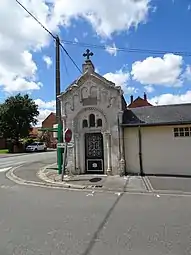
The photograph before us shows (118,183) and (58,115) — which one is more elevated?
(58,115)

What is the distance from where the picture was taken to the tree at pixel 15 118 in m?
49.5

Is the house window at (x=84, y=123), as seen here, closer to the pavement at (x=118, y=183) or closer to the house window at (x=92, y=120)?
the house window at (x=92, y=120)

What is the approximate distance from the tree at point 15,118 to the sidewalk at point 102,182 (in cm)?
3434

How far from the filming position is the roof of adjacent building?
52.5 feet

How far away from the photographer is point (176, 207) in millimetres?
9016

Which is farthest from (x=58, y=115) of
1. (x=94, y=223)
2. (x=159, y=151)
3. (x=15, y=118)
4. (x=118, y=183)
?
(x=15, y=118)

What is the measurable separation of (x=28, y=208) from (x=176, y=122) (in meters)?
9.51

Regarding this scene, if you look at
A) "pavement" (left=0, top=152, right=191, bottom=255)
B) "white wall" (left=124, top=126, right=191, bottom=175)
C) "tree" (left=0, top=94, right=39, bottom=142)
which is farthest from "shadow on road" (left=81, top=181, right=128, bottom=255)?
"tree" (left=0, top=94, right=39, bottom=142)

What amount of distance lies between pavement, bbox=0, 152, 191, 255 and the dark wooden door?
16.9 feet

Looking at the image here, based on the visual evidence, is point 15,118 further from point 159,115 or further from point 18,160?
point 159,115

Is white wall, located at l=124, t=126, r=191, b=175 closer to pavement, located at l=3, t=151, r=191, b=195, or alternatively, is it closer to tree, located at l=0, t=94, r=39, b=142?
pavement, located at l=3, t=151, r=191, b=195

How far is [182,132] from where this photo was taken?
→ 15.9m

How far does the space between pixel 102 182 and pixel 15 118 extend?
126 feet

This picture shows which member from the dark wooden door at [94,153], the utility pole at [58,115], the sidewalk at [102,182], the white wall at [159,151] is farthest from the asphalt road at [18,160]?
the white wall at [159,151]
